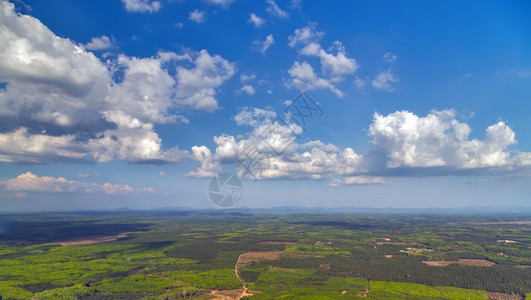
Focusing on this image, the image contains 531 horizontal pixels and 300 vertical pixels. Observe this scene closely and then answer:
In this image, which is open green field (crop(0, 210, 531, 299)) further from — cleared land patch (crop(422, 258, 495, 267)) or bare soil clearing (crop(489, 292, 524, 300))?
cleared land patch (crop(422, 258, 495, 267))

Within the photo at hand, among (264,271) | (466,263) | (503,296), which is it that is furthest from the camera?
(466,263)

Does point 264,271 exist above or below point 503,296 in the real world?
above

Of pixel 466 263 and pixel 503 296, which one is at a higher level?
pixel 503 296

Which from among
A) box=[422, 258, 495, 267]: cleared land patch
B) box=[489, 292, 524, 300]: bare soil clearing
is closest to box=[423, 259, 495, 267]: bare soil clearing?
box=[422, 258, 495, 267]: cleared land patch

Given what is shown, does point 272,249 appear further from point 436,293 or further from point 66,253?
point 66,253

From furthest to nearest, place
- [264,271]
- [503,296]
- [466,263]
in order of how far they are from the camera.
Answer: [466,263] < [264,271] < [503,296]

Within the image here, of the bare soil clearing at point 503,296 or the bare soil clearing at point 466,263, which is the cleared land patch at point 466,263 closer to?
the bare soil clearing at point 466,263

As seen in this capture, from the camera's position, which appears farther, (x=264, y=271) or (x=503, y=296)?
(x=264, y=271)

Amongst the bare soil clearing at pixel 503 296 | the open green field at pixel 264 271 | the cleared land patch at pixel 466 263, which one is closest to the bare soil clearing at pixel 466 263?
the cleared land patch at pixel 466 263

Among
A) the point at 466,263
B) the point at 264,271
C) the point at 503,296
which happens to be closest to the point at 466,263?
the point at 466,263

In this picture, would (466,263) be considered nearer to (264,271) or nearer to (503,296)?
(503,296)

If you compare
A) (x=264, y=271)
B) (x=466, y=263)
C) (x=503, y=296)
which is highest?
(x=264, y=271)
